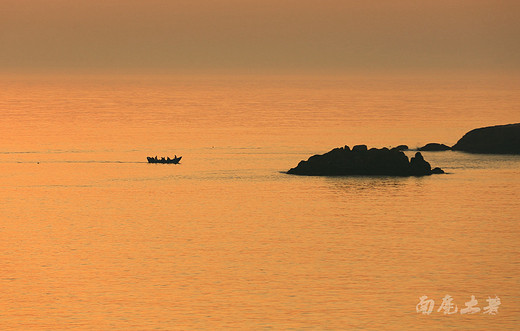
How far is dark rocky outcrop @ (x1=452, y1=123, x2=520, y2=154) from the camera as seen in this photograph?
13550 cm

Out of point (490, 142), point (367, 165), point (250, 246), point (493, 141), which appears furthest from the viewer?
point (490, 142)

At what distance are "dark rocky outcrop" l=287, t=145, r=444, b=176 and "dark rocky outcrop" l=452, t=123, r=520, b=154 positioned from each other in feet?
111

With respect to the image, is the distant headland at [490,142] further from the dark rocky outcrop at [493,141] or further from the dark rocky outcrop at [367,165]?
the dark rocky outcrop at [367,165]

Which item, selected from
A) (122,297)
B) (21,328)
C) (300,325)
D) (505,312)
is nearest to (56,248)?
(122,297)

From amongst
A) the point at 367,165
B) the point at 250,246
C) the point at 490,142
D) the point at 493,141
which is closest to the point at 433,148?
the point at 490,142

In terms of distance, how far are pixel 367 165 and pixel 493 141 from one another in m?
39.3

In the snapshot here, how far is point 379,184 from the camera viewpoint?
96.9 m

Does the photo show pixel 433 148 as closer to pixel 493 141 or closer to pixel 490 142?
pixel 490 142

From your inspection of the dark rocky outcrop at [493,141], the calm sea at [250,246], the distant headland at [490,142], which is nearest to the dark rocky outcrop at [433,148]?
the distant headland at [490,142]

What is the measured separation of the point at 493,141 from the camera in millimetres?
137375

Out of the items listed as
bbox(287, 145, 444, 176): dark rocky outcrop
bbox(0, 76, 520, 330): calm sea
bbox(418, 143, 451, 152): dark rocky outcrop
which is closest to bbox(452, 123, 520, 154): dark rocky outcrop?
bbox(418, 143, 451, 152): dark rocky outcrop

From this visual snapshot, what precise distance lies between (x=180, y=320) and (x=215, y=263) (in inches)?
506

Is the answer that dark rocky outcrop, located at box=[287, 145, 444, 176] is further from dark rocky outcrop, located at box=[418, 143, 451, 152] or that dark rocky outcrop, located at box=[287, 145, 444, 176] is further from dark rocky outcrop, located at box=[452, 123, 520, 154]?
dark rocky outcrop, located at box=[452, 123, 520, 154]

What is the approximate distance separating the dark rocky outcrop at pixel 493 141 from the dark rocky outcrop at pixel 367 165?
33.9m
